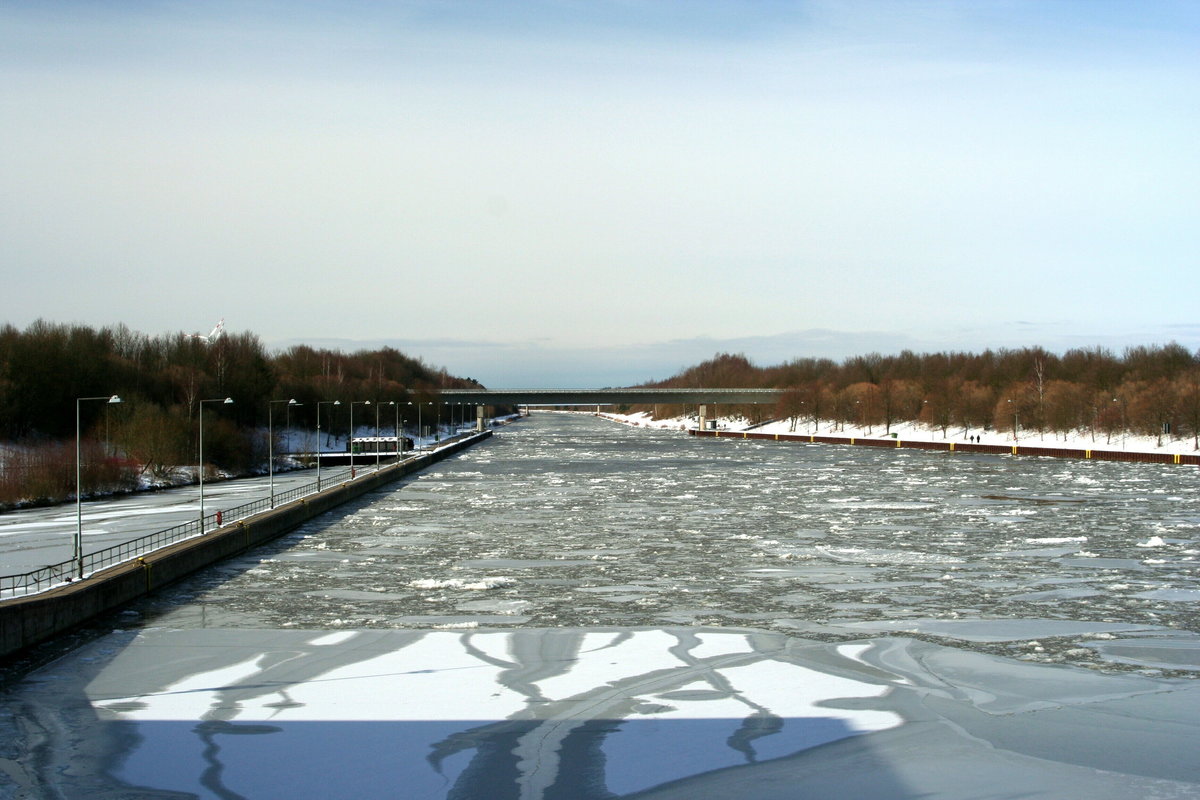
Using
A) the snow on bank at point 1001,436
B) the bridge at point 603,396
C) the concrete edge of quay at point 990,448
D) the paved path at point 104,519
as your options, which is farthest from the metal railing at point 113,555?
the bridge at point 603,396

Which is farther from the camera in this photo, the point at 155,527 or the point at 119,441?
the point at 119,441

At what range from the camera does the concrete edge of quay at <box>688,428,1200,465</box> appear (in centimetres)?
9719

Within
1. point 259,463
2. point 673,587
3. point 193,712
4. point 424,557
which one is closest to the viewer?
point 193,712

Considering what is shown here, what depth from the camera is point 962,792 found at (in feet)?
49.9

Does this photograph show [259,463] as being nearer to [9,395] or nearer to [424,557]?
[9,395]

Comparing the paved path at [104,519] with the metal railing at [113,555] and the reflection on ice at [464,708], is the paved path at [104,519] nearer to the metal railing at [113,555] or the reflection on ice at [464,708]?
the metal railing at [113,555]

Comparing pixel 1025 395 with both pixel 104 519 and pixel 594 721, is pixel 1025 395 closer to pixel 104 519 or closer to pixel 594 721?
pixel 104 519

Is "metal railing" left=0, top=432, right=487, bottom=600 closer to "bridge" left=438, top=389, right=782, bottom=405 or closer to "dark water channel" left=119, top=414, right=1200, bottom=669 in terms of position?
"dark water channel" left=119, top=414, right=1200, bottom=669

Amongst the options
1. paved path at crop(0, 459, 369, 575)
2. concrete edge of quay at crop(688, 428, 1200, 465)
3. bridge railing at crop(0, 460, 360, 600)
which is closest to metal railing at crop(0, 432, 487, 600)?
bridge railing at crop(0, 460, 360, 600)

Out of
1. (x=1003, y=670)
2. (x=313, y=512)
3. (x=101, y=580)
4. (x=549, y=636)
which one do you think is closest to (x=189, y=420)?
(x=313, y=512)

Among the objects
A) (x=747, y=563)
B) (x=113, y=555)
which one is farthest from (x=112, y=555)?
(x=747, y=563)

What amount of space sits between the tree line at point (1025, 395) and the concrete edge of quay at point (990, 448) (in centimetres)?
664

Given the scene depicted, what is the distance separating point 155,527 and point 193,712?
97.1 ft

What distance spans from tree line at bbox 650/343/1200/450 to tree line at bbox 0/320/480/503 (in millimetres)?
74926
